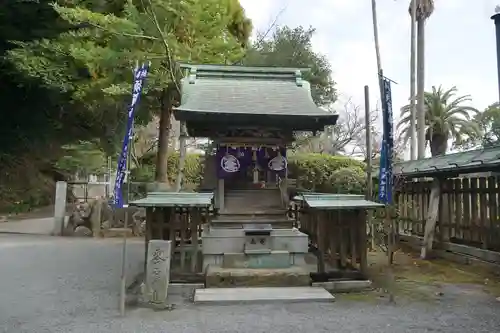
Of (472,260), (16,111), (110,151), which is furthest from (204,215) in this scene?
(16,111)

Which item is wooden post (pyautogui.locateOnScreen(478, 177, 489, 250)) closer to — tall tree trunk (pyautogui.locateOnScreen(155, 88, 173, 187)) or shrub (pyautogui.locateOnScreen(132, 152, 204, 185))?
tall tree trunk (pyautogui.locateOnScreen(155, 88, 173, 187))

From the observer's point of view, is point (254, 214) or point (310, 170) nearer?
point (254, 214)

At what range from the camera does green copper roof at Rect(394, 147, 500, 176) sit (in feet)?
26.9

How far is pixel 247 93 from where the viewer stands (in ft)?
29.6

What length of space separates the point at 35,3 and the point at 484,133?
71.5 ft

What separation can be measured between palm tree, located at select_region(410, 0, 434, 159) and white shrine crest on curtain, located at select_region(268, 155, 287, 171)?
34.1 ft

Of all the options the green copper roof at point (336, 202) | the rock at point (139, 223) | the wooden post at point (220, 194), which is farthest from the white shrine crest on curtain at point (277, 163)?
the rock at point (139, 223)

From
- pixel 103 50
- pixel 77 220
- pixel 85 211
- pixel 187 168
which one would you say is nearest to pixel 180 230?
pixel 103 50

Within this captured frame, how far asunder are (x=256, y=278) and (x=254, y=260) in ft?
1.63

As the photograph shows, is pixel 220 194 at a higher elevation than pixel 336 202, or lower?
higher

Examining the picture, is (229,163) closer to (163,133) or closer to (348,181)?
(163,133)

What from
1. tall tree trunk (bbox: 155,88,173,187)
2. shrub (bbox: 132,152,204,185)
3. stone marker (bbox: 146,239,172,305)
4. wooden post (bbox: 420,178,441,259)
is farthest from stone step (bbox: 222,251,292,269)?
shrub (bbox: 132,152,204,185)

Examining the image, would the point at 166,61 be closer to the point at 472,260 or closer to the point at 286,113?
the point at 286,113

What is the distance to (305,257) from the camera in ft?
27.5
